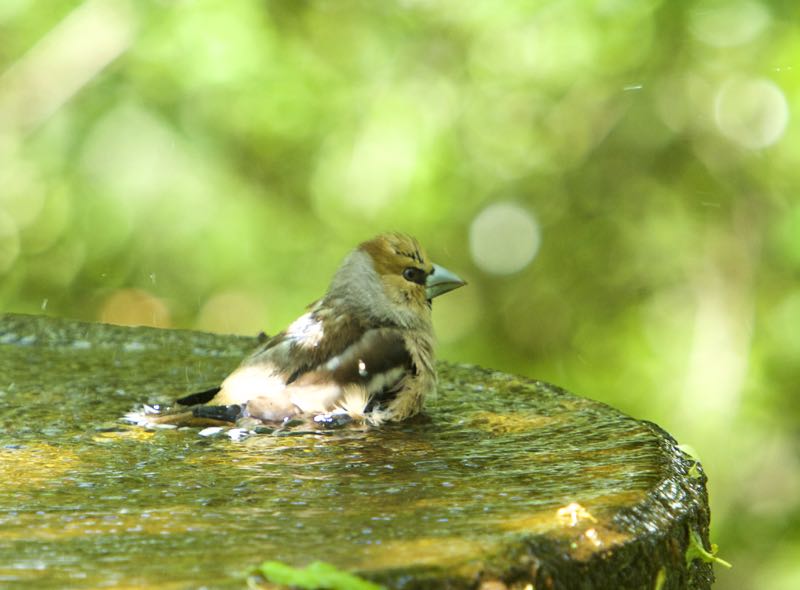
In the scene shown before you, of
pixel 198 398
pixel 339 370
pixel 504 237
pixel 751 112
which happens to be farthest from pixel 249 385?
→ pixel 751 112

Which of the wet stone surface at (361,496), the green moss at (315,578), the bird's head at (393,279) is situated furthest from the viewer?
the bird's head at (393,279)

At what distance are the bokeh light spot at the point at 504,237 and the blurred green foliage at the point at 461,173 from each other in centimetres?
2

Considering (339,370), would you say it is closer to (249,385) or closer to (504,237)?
(249,385)

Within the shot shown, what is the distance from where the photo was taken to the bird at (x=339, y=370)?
11.1ft

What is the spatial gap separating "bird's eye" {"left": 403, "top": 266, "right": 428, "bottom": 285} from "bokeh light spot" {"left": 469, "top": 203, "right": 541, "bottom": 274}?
387cm

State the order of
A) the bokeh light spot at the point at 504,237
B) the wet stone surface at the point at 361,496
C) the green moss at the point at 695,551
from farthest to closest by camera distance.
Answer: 1. the bokeh light spot at the point at 504,237
2. the green moss at the point at 695,551
3. the wet stone surface at the point at 361,496

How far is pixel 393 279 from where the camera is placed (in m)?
4.11

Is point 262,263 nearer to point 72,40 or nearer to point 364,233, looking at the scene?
point 364,233

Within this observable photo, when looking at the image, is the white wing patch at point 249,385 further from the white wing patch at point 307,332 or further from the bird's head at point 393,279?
the bird's head at point 393,279

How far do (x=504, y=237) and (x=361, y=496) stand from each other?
5.78 m

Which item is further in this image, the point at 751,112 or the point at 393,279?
the point at 751,112

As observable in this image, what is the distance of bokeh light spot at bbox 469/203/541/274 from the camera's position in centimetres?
806

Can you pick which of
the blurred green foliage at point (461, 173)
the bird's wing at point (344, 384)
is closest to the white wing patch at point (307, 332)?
the bird's wing at point (344, 384)

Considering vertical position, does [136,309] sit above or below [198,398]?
below
